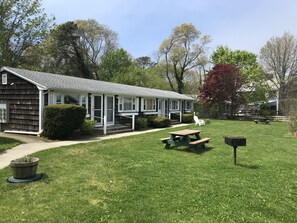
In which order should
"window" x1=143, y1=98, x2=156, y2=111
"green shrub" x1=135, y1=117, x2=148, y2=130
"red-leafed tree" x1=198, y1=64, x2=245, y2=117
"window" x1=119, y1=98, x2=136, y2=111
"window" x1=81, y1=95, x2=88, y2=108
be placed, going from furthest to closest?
"red-leafed tree" x1=198, y1=64, x2=245, y2=117
"window" x1=143, y1=98, x2=156, y2=111
"window" x1=119, y1=98, x2=136, y2=111
"green shrub" x1=135, y1=117, x2=148, y2=130
"window" x1=81, y1=95, x2=88, y2=108

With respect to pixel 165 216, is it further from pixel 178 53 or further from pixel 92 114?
pixel 178 53

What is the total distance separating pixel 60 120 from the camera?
1148 cm

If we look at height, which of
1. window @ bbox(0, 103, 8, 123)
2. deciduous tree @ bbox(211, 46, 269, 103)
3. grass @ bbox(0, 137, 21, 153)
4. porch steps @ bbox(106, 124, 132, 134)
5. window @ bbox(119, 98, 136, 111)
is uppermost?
deciduous tree @ bbox(211, 46, 269, 103)

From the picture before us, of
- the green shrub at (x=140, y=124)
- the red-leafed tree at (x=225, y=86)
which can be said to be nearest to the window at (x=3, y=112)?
the green shrub at (x=140, y=124)

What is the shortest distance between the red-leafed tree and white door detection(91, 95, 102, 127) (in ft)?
61.2

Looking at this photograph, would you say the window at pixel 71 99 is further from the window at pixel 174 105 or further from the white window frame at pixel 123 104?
the window at pixel 174 105

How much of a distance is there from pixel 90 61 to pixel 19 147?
121 feet

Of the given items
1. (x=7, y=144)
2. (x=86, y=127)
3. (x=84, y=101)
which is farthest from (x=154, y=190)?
(x=84, y=101)

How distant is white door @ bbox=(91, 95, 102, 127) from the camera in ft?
49.5

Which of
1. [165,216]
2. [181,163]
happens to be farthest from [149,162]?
[165,216]

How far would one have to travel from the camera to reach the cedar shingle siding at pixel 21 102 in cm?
1264

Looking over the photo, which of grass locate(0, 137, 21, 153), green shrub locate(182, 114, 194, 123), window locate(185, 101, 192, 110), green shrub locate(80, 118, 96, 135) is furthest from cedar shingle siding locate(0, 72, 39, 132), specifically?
window locate(185, 101, 192, 110)

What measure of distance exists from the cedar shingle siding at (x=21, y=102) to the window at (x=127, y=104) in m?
6.57

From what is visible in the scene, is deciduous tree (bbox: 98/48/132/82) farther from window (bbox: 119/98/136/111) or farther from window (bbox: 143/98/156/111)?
window (bbox: 119/98/136/111)
